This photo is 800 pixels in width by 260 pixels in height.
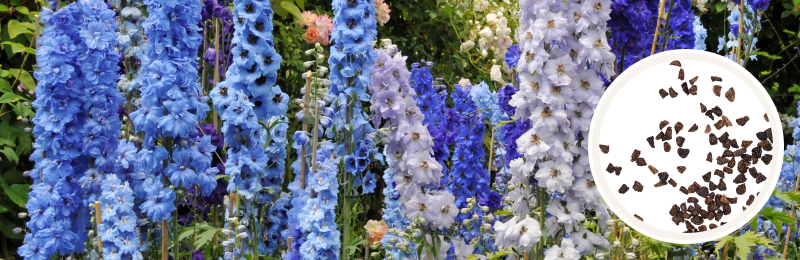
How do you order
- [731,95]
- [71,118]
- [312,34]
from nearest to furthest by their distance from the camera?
1. [731,95]
2. [71,118]
3. [312,34]

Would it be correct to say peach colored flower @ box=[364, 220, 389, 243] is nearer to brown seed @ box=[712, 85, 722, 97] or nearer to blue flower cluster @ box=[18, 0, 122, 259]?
blue flower cluster @ box=[18, 0, 122, 259]

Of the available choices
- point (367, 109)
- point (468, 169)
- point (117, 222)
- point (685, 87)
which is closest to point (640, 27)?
point (685, 87)

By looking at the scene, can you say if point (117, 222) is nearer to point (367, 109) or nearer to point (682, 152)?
point (367, 109)

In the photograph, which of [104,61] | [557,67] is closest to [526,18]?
[557,67]

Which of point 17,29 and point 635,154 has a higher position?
point 17,29

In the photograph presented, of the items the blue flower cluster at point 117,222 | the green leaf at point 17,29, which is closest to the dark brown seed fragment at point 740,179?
the blue flower cluster at point 117,222

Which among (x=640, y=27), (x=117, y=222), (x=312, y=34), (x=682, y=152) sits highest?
(x=312, y=34)

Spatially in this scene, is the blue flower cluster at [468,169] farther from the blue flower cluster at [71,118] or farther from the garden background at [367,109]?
the blue flower cluster at [71,118]

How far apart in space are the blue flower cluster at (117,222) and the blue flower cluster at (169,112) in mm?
65

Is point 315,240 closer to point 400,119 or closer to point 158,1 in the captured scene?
point 400,119

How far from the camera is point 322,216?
2.79 metres

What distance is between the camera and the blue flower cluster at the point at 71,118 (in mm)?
2938

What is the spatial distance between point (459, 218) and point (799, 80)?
20.1 feet

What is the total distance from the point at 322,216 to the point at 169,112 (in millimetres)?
637
